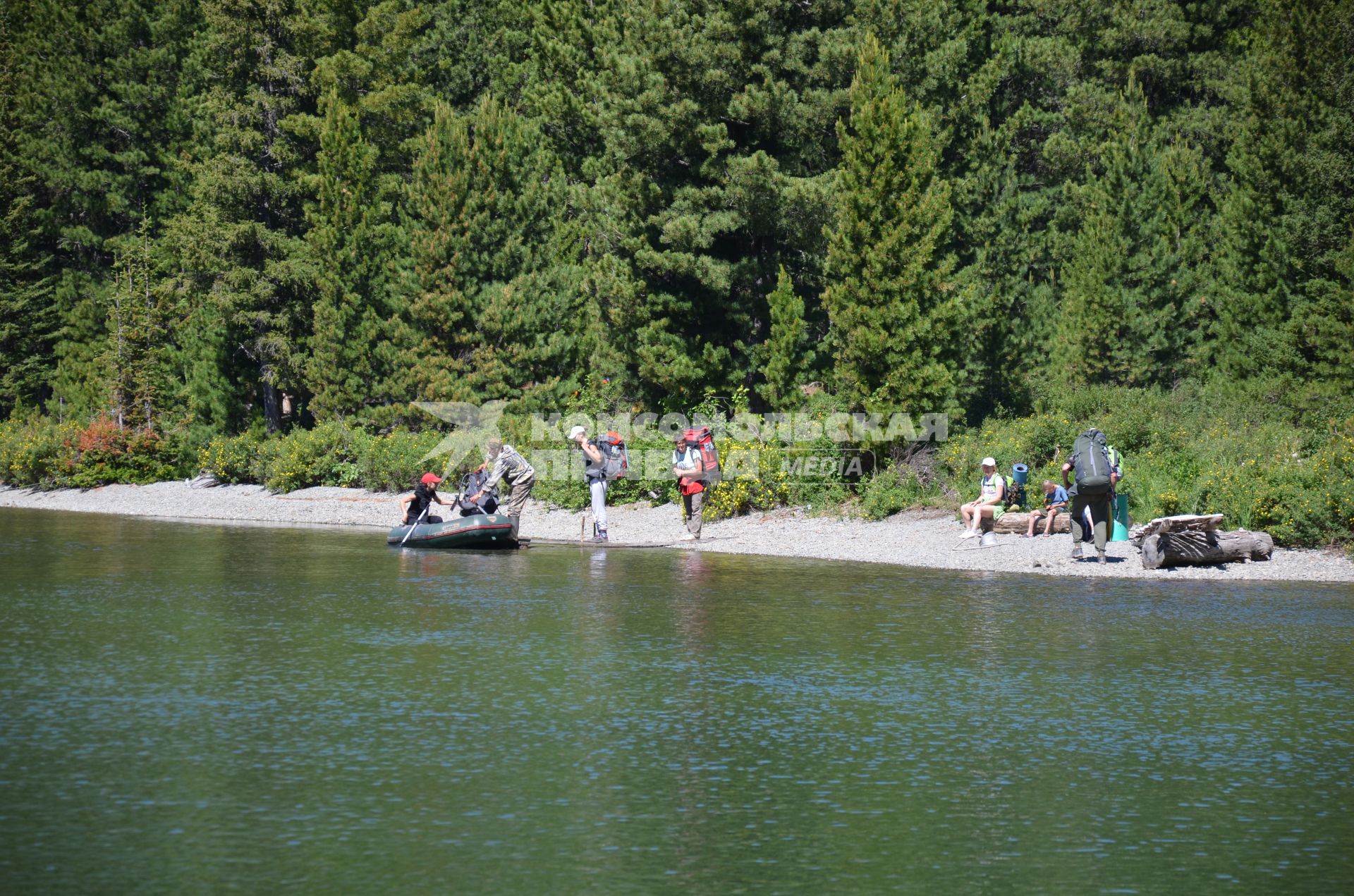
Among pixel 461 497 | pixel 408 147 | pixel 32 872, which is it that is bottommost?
pixel 32 872

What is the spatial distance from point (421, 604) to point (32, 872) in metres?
11.5

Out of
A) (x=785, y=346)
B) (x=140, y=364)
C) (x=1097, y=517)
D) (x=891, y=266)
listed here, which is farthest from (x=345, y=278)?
(x=1097, y=517)

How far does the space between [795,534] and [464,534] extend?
6.05 meters

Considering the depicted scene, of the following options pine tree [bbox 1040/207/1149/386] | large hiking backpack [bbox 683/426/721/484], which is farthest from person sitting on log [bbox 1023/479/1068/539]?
pine tree [bbox 1040/207/1149/386]

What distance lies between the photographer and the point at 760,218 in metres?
36.6

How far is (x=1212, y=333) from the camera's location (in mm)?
47531

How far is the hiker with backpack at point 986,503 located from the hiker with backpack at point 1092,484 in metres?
2.00

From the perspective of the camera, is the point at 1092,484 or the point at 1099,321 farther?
the point at 1099,321

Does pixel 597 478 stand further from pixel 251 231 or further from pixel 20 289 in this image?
pixel 20 289

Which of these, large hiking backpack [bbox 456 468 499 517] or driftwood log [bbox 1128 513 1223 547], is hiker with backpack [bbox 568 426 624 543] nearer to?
large hiking backpack [bbox 456 468 499 517]

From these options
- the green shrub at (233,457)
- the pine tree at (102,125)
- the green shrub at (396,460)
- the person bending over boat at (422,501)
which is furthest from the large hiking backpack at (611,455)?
the pine tree at (102,125)

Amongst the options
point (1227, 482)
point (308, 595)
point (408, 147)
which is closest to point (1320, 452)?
point (1227, 482)

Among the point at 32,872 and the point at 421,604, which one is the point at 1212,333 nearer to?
the point at 421,604

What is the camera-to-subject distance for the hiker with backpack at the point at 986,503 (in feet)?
81.7
